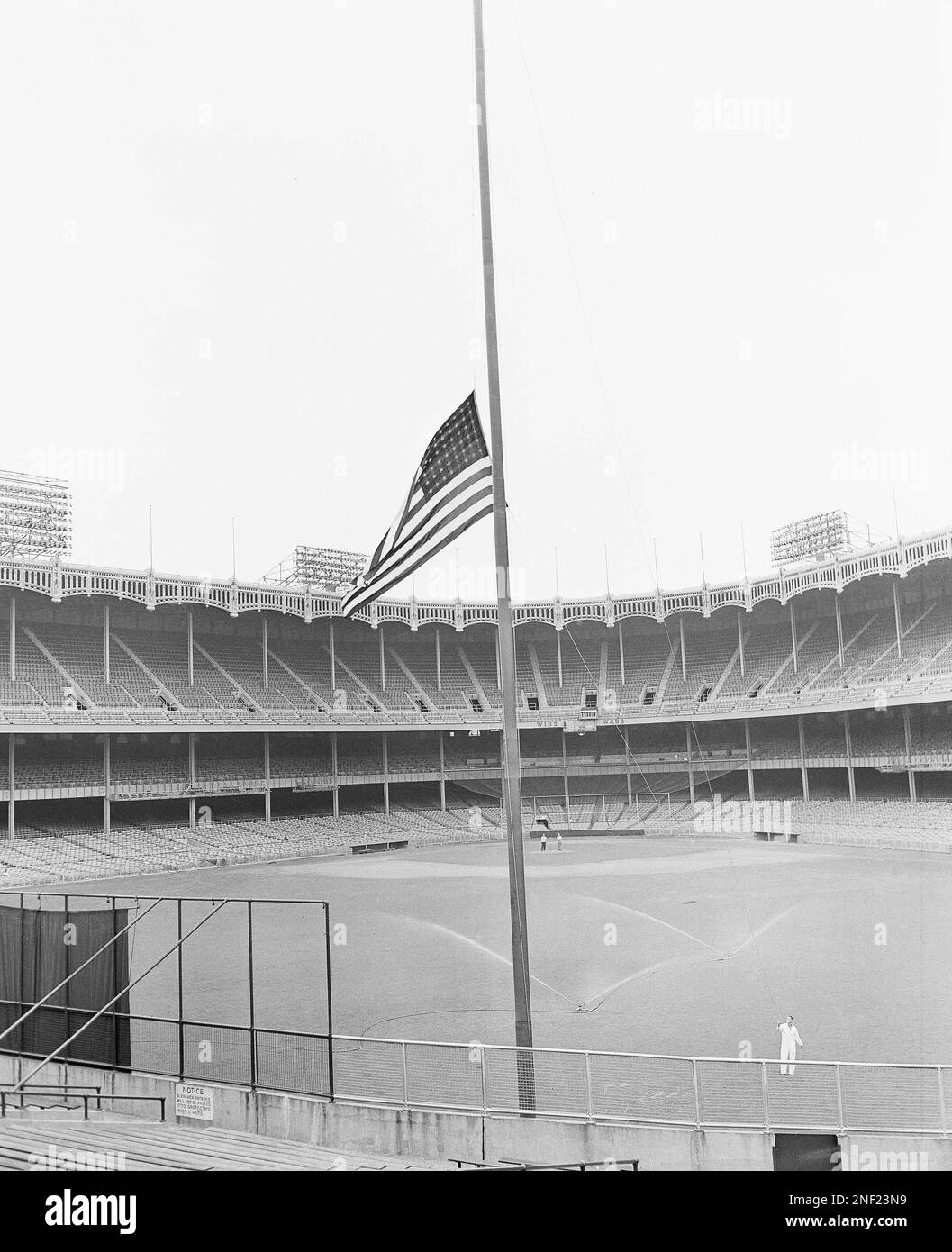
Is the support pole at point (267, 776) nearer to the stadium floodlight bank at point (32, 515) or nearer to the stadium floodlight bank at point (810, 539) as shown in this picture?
the stadium floodlight bank at point (32, 515)

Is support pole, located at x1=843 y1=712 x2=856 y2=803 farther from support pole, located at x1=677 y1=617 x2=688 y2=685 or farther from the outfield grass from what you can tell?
the outfield grass

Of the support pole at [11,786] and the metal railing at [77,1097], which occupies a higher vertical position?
the support pole at [11,786]

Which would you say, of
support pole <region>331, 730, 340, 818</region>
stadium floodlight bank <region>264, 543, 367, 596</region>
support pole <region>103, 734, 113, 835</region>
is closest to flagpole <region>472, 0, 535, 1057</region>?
support pole <region>103, 734, 113, 835</region>

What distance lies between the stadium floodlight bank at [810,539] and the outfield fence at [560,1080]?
223 ft

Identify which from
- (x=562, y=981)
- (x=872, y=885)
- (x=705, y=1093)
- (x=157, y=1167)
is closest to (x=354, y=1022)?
(x=562, y=981)

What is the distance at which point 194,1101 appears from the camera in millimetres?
12672

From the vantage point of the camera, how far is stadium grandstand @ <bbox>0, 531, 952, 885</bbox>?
50969 millimetres

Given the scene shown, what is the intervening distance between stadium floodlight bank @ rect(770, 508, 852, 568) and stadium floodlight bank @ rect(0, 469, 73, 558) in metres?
53.6

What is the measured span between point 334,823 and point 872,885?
33542 mm

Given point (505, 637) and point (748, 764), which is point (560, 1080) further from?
point (748, 764)

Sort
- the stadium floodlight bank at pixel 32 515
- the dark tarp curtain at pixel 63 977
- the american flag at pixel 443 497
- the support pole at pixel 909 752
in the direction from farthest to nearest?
the stadium floodlight bank at pixel 32 515, the support pole at pixel 909 752, the dark tarp curtain at pixel 63 977, the american flag at pixel 443 497

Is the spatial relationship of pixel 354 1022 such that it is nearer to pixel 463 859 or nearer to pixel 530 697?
pixel 463 859

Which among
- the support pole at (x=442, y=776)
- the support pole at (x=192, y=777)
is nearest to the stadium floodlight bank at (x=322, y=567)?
the support pole at (x=442, y=776)

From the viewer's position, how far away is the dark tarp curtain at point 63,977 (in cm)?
A: 1437
